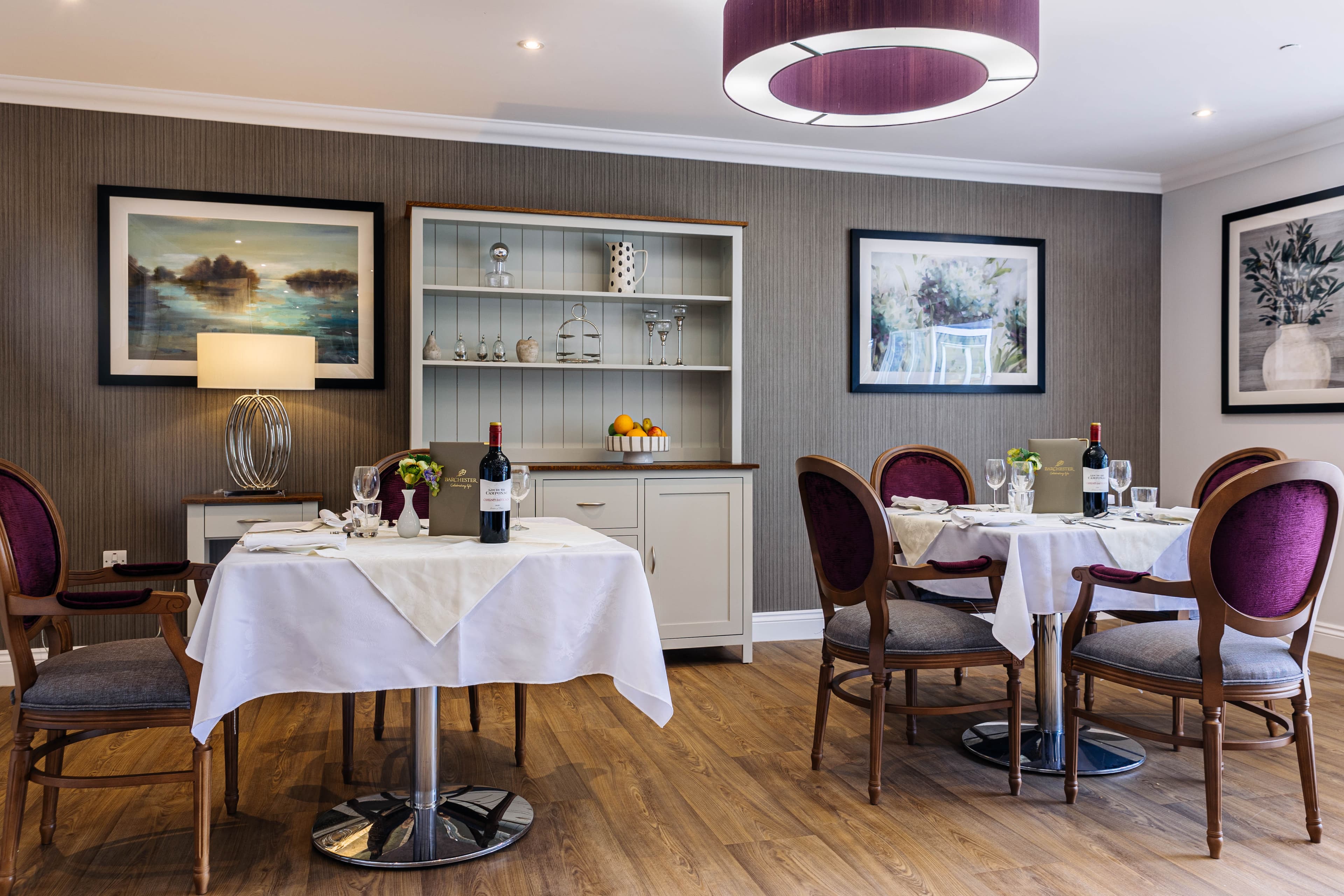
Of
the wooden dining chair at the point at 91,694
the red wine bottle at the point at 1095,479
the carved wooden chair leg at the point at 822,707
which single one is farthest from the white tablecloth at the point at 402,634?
the red wine bottle at the point at 1095,479

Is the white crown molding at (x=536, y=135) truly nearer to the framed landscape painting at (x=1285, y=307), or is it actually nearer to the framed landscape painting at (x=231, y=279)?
the framed landscape painting at (x=231, y=279)

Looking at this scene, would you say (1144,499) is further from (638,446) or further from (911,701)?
(638,446)

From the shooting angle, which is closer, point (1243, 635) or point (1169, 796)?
point (1243, 635)

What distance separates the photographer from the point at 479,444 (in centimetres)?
241

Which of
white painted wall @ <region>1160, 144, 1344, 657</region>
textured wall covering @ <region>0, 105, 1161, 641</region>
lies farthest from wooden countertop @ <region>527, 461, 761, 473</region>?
white painted wall @ <region>1160, 144, 1344, 657</region>

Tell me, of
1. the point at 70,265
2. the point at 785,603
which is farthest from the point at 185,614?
the point at 785,603

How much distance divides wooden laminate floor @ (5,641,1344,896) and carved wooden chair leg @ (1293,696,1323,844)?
4cm

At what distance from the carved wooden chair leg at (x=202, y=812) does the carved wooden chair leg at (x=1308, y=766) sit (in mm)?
2608

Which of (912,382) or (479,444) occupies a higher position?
(912,382)

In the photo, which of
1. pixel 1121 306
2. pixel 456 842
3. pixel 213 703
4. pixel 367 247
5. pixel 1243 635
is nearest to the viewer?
pixel 213 703

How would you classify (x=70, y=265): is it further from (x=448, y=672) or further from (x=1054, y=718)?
(x=1054, y=718)

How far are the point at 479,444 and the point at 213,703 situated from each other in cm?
83

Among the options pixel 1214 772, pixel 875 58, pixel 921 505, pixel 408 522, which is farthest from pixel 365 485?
pixel 1214 772

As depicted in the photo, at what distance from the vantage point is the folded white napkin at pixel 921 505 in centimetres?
317
